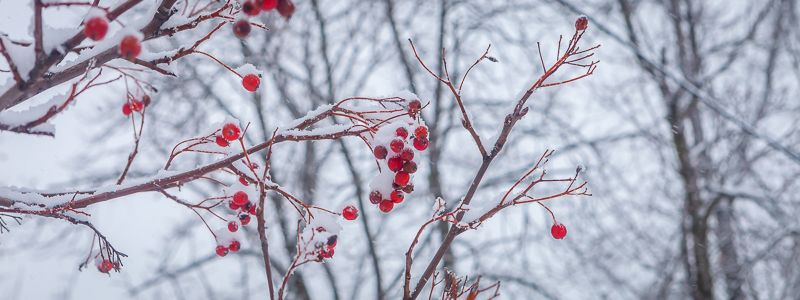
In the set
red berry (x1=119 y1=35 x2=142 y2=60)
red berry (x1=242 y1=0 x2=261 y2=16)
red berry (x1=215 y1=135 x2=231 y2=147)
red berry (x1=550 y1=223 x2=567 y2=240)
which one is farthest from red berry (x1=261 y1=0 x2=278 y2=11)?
red berry (x1=550 y1=223 x2=567 y2=240)

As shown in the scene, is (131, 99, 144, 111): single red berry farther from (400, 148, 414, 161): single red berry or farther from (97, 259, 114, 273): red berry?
(400, 148, 414, 161): single red berry

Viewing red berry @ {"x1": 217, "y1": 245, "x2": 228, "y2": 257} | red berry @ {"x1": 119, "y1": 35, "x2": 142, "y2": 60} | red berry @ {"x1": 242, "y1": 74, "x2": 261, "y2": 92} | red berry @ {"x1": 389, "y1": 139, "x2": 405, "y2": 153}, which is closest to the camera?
red berry @ {"x1": 119, "y1": 35, "x2": 142, "y2": 60}

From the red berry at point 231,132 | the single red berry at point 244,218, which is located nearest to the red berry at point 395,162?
the red berry at point 231,132

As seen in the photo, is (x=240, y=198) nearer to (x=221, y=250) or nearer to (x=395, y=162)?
(x=221, y=250)

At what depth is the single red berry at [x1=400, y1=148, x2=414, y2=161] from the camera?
1.36 meters

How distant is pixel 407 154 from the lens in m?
1.36

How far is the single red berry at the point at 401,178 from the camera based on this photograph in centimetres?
138

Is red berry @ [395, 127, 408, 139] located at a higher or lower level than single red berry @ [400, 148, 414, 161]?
higher

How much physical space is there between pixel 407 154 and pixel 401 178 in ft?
0.20

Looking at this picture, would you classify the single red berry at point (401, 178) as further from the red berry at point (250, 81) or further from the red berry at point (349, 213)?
the red berry at point (250, 81)

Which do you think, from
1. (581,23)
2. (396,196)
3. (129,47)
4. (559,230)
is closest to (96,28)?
(129,47)

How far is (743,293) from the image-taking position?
6875 mm

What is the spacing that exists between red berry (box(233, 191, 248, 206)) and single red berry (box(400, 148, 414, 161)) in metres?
0.51

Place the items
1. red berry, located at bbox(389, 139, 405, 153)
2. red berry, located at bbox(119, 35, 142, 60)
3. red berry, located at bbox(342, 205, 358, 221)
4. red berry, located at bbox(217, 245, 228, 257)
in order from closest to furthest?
1. red berry, located at bbox(119, 35, 142, 60)
2. red berry, located at bbox(389, 139, 405, 153)
3. red berry, located at bbox(342, 205, 358, 221)
4. red berry, located at bbox(217, 245, 228, 257)
